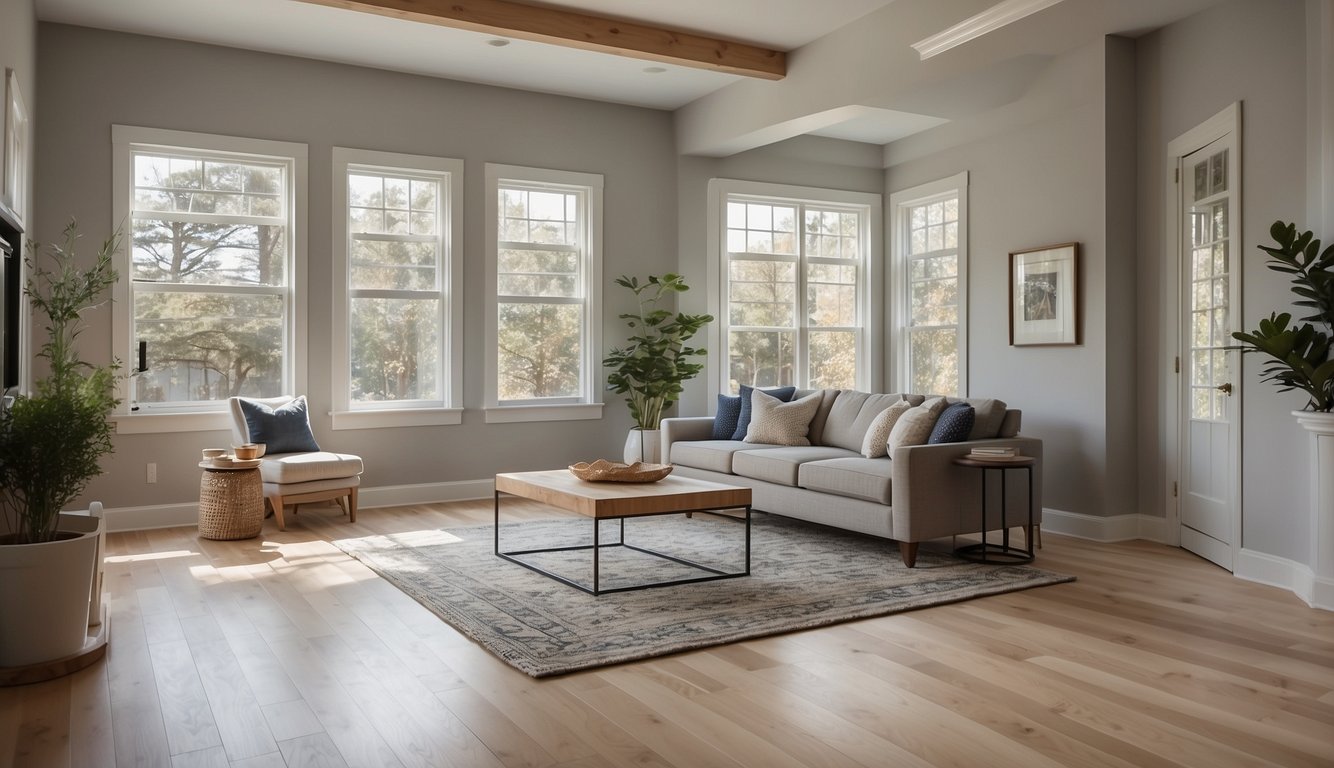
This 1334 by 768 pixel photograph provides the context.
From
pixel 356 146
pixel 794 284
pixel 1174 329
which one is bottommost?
pixel 1174 329

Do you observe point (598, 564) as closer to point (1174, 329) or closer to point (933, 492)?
point (933, 492)

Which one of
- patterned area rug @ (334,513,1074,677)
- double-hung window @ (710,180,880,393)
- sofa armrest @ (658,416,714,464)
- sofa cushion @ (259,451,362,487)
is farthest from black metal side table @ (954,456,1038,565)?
sofa cushion @ (259,451,362,487)

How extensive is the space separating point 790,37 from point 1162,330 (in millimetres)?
2844

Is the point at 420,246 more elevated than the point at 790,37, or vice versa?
the point at 790,37

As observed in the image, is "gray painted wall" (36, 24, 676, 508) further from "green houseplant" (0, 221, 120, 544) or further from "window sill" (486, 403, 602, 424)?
"green houseplant" (0, 221, 120, 544)

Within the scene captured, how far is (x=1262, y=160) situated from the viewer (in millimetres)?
4527

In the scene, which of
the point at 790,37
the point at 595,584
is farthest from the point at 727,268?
the point at 595,584

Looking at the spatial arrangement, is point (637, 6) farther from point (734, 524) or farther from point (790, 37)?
point (734, 524)

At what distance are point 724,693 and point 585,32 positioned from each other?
13.7 ft

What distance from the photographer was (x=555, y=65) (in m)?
6.53

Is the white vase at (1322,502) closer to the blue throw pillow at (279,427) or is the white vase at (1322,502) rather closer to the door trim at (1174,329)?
the door trim at (1174,329)

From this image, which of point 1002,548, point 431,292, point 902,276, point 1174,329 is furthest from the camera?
point 902,276

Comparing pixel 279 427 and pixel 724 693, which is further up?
pixel 279 427

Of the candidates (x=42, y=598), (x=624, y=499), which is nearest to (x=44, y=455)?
(x=42, y=598)
